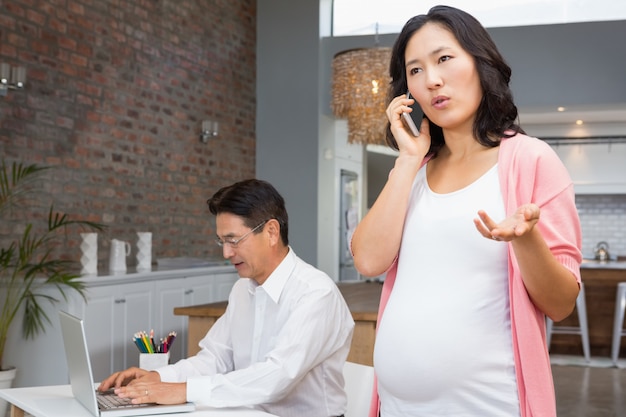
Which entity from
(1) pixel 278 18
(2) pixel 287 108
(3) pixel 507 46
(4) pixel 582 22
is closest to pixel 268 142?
(2) pixel 287 108

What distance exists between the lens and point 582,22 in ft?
27.1

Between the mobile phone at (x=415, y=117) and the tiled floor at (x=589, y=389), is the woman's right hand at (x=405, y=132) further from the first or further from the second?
the tiled floor at (x=589, y=389)

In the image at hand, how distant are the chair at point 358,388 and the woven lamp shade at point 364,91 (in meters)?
3.49

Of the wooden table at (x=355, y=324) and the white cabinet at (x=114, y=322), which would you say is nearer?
the wooden table at (x=355, y=324)

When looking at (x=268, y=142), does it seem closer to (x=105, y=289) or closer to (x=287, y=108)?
(x=287, y=108)

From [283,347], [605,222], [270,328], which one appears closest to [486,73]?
[283,347]

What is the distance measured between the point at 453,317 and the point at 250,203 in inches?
53.4

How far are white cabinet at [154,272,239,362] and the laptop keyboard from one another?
371 cm

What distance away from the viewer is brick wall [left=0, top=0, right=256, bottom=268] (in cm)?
571

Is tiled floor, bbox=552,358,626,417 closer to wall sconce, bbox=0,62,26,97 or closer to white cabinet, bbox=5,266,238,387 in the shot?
white cabinet, bbox=5,266,238,387

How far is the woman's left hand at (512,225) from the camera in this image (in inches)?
45.1

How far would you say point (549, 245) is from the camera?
4.21 feet

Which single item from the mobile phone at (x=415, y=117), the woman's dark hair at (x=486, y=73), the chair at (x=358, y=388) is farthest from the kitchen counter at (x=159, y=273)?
the woman's dark hair at (x=486, y=73)

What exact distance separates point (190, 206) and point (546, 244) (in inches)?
264
